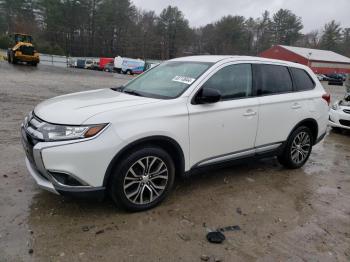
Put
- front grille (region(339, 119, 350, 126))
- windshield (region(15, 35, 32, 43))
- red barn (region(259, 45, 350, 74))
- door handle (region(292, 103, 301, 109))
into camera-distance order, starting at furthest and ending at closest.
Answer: red barn (region(259, 45, 350, 74)) → windshield (region(15, 35, 32, 43)) → front grille (region(339, 119, 350, 126)) → door handle (region(292, 103, 301, 109))

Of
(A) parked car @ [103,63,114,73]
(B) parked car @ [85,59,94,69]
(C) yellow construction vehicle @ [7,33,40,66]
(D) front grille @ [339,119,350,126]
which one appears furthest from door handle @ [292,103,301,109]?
(B) parked car @ [85,59,94,69]

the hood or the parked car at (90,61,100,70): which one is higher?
the hood

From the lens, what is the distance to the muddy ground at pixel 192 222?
301 centimetres

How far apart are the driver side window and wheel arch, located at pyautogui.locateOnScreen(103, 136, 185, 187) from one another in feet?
2.78

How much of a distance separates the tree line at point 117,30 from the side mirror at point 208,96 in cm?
6202

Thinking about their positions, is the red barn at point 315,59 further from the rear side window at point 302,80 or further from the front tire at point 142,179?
the front tire at point 142,179

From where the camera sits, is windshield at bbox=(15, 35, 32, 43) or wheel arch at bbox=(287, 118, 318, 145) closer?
wheel arch at bbox=(287, 118, 318, 145)

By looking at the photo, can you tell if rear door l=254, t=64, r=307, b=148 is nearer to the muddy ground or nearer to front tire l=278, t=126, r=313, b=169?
front tire l=278, t=126, r=313, b=169

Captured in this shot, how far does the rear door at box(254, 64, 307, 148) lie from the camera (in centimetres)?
460

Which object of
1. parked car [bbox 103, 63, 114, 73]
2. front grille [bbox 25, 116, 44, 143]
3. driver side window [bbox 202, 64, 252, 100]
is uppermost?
driver side window [bbox 202, 64, 252, 100]

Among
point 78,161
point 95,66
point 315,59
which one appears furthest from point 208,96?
point 315,59

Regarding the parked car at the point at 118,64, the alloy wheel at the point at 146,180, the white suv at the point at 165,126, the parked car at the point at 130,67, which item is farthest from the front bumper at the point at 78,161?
the parked car at the point at 118,64

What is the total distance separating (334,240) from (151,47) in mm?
75795

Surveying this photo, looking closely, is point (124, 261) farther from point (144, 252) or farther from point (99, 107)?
point (99, 107)
